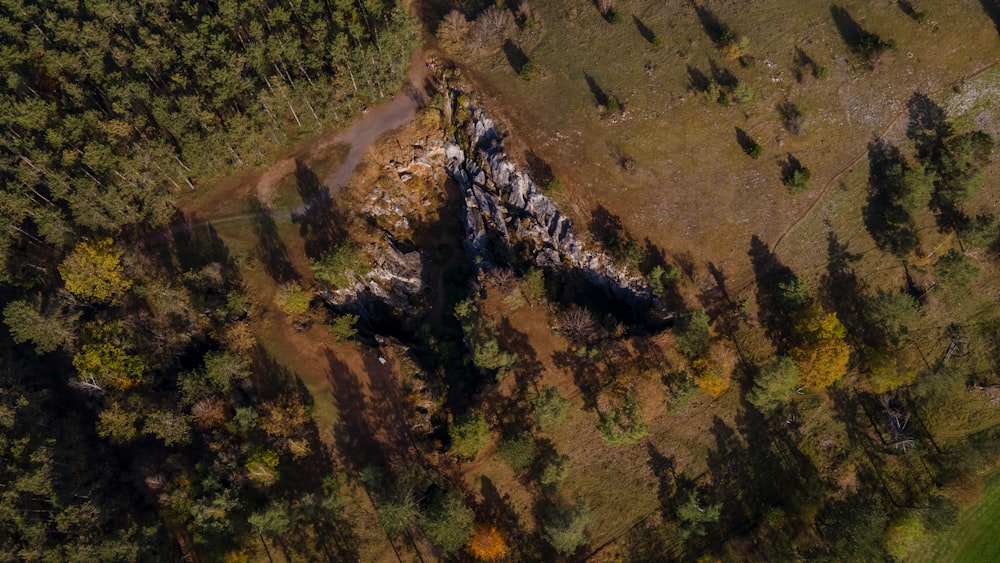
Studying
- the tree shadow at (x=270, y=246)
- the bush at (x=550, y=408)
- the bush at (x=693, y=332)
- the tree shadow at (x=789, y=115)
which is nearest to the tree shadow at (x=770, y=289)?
the bush at (x=693, y=332)

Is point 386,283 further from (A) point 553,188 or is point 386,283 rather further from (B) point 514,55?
(B) point 514,55

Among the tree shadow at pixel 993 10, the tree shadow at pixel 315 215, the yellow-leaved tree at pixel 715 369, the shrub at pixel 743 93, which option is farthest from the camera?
the tree shadow at pixel 315 215

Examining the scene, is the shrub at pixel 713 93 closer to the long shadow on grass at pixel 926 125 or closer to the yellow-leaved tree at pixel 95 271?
the long shadow on grass at pixel 926 125

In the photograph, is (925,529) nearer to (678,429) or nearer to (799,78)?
(678,429)

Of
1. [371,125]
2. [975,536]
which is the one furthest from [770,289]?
[371,125]

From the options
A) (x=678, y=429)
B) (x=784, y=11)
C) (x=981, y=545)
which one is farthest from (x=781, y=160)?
(x=981, y=545)

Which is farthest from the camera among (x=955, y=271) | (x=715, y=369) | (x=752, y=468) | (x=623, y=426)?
(x=752, y=468)
